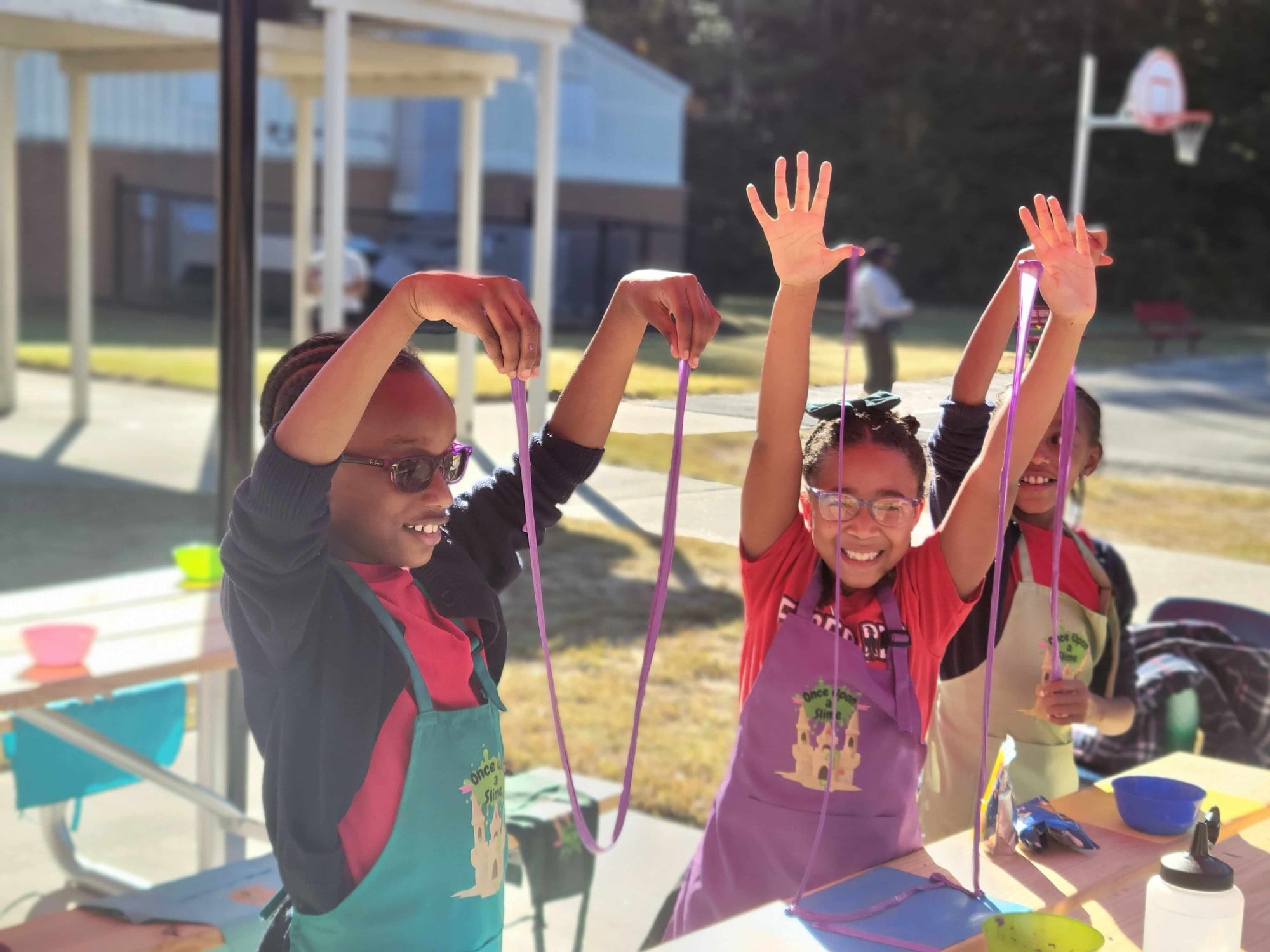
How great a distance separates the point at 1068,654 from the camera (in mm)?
2617

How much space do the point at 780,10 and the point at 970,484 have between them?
43056 mm

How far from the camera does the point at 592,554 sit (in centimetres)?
775

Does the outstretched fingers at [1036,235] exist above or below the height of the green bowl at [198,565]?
above

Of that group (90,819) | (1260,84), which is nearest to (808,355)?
(90,819)

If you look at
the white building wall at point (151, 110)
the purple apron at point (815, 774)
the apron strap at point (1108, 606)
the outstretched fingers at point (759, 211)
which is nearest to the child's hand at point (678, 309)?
the outstretched fingers at point (759, 211)

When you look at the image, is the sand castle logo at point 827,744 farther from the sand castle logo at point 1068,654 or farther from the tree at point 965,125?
the tree at point 965,125

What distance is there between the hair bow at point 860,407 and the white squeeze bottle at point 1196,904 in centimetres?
81

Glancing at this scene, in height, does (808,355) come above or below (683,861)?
above

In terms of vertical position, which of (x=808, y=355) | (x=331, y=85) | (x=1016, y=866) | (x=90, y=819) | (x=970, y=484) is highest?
(x=331, y=85)

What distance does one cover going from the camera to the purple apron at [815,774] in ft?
6.84

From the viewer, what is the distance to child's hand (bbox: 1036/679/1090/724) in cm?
238

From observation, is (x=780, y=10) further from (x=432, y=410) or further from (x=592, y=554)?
(x=432, y=410)

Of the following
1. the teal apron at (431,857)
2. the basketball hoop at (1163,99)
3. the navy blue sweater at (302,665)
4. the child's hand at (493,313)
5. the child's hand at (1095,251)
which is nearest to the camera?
the child's hand at (493,313)

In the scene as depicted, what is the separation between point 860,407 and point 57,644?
176 cm
